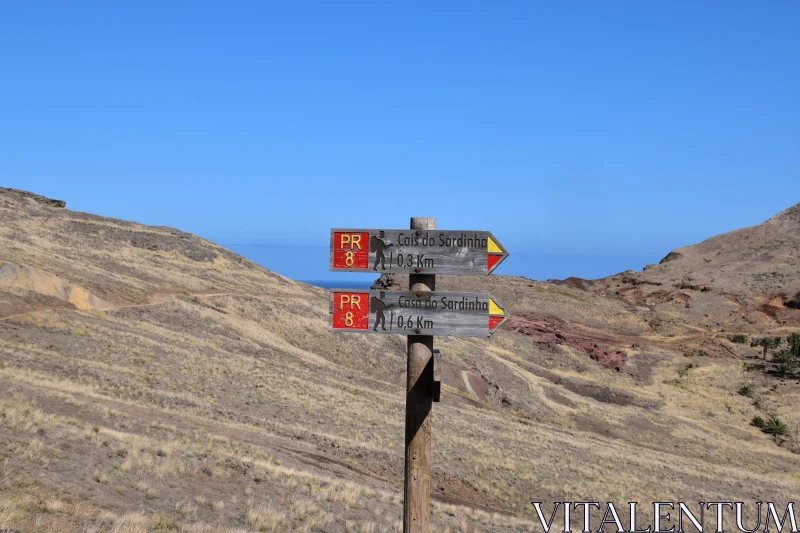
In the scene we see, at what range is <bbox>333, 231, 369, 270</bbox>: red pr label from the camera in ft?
26.5

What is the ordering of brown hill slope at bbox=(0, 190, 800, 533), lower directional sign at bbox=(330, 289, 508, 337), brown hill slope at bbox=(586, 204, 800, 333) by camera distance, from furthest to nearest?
brown hill slope at bbox=(586, 204, 800, 333) → brown hill slope at bbox=(0, 190, 800, 533) → lower directional sign at bbox=(330, 289, 508, 337)

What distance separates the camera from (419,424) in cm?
816

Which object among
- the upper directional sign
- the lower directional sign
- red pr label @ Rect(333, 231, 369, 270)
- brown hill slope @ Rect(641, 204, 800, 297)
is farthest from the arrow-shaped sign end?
brown hill slope @ Rect(641, 204, 800, 297)

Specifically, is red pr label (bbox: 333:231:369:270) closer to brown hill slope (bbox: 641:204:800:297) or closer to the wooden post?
the wooden post

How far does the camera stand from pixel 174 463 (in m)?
13.1

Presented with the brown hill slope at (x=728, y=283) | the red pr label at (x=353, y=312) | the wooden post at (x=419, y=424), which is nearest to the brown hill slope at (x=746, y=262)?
the brown hill slope at (x=728, y=283)

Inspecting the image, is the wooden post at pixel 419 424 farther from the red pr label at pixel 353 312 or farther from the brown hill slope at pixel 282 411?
the brown hill slope at pixel 282 411

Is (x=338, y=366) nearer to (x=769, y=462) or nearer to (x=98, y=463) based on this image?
(x=769, y=462)

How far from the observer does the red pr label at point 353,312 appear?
320 inches

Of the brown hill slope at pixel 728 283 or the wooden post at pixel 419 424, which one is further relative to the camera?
the brown hill slope at pixel 728 283

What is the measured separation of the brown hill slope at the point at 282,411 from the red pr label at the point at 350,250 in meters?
4.36

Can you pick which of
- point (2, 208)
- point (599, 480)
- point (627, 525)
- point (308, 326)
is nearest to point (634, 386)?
point (308, 326)

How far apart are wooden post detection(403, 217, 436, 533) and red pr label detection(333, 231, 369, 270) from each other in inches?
23.2

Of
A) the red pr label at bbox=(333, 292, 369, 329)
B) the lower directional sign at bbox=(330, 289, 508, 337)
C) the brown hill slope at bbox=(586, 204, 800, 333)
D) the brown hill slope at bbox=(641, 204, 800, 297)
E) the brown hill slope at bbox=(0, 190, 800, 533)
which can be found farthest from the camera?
the brown hill slope at bbox=(641, 204, 800, 297)
